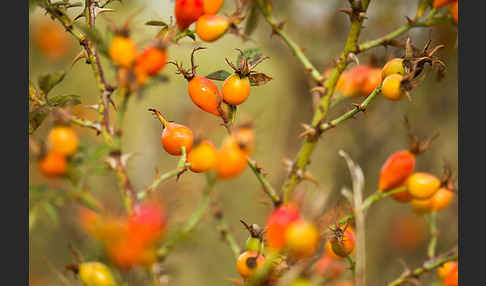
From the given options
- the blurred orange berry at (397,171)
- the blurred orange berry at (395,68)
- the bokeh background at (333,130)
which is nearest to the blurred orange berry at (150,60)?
the blurred orange berry at (395,68)

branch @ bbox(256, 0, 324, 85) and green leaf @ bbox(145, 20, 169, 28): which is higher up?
branch @ bbox(256, 0, 324, 85)

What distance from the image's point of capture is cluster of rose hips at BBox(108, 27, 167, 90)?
2.00ft

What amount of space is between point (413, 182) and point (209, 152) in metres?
0.38

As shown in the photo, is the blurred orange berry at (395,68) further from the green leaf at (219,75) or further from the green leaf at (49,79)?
the green leaf at (49,79)

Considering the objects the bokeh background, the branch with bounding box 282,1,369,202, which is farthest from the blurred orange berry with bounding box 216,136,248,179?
the bokeh background

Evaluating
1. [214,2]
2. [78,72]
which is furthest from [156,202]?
[78,72]

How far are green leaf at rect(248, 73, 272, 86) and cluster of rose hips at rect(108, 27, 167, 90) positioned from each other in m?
0.15

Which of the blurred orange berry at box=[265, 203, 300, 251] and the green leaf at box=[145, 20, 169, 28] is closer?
the blurred orange berry at box=[265, 203, 300, 251]

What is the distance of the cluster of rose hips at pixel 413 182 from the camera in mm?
836

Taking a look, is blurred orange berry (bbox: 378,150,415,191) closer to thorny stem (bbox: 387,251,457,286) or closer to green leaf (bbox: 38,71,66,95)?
thorny stem (bbox: 387,251,457,286)

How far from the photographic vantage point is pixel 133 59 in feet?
2.05

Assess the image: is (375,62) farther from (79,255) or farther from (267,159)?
(267,159)

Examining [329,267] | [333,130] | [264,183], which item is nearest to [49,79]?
[264,183]

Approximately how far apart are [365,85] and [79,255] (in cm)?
63
